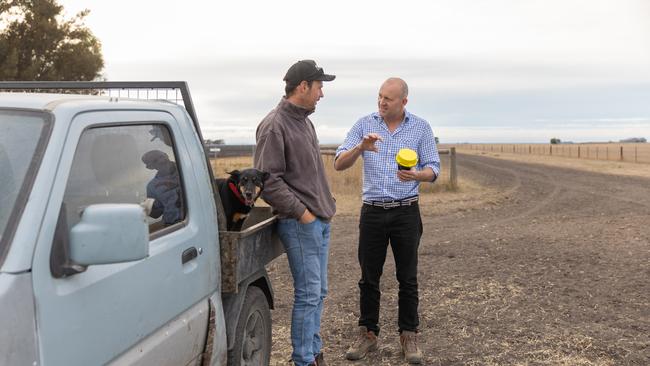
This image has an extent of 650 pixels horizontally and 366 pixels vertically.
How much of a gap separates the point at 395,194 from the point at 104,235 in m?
3.10

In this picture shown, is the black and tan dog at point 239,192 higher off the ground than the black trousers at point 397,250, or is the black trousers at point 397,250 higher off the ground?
the black and tan dog at point 239,192

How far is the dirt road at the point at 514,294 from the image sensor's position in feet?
15.9

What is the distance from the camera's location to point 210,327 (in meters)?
3.01

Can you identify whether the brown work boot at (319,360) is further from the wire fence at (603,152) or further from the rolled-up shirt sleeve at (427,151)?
the wire fence at (603,152)

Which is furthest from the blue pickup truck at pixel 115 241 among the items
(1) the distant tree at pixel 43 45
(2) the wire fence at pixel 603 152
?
(2) the wire fence at pixel 603 152

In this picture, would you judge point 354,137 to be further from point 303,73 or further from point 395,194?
point 303,73

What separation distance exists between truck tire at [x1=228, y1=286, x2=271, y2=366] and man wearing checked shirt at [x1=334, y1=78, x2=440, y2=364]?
3.68 feet

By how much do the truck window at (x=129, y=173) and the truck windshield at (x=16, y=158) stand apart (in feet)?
0.52

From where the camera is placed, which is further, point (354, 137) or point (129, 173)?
point (354, 137)

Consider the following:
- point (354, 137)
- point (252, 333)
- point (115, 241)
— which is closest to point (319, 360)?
point (252, 333)

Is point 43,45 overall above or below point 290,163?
above

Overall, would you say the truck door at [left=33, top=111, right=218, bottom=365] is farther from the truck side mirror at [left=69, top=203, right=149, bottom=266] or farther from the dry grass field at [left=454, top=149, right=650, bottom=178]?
the dry grass field at [left=454, top=149, right=650, bottom=178]

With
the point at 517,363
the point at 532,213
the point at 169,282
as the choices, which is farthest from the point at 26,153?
the point at 532,213

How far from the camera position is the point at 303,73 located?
387cm
